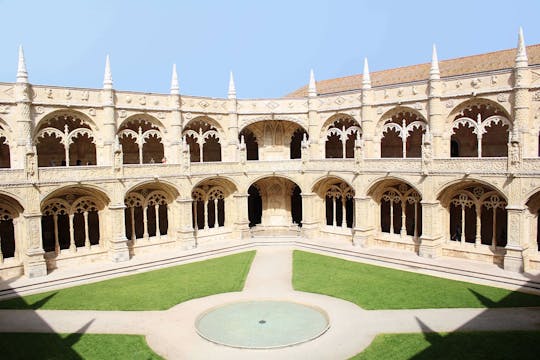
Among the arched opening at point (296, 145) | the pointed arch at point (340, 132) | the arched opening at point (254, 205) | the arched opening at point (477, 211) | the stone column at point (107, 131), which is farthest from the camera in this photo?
the arched opening at point (254, 205)

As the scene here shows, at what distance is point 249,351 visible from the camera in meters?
15.2

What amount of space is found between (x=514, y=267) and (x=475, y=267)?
→ 5.98 ft

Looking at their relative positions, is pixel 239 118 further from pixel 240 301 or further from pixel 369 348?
pixel 369 348

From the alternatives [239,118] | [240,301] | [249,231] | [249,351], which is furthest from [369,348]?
[239,118]

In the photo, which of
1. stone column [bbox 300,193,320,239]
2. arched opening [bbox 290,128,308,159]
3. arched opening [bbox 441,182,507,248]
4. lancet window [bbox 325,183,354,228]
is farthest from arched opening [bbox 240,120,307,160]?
arched opening [bbox 441,182,507,248]

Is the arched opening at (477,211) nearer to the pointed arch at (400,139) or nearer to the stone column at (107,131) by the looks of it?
the pointed arch at (400,139)

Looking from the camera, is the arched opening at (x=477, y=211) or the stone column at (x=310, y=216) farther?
the stone column at (x=310, y=216)

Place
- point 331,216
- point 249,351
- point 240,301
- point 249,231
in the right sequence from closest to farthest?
point 249,351 → point 240,301 → point 249,231 → point 331,216

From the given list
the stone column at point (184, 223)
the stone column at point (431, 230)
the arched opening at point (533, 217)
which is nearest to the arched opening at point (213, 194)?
the stone column at point (184, 223)

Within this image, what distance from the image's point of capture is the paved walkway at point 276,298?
1528 centimetres

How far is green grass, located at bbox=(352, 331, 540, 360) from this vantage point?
47.9ft

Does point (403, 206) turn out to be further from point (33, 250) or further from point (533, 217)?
point (33, 250)

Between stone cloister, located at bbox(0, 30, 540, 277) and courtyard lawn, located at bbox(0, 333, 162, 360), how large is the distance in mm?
8813

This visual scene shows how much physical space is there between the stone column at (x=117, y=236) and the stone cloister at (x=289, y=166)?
0.08m
